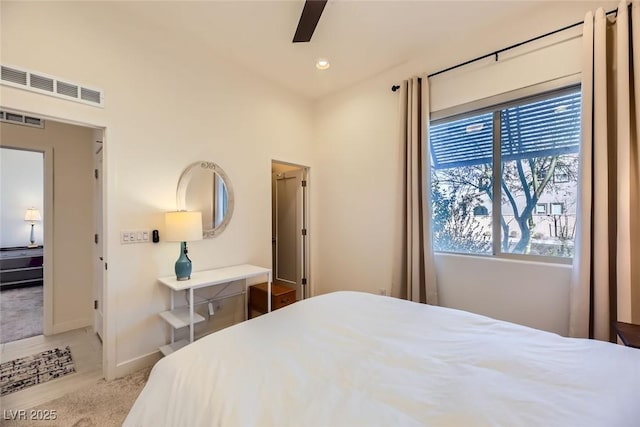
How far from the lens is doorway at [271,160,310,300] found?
4.02 meters

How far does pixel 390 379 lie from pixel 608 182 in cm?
216

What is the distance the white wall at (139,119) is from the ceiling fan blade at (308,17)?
1236mm

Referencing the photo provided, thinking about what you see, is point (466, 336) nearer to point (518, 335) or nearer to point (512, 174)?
point (518, 335)

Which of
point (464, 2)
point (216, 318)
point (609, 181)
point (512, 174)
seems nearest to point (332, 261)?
point (216, 318)

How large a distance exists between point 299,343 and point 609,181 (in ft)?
7.88

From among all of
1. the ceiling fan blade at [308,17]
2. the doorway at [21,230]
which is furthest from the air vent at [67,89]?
the doorway at [21,230]

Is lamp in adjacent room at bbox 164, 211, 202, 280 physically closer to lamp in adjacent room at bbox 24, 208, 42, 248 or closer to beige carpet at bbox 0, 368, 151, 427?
beige carpet at bbox 0, 368, 151, 427

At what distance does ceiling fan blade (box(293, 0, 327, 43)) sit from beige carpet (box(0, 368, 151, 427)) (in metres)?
3.00

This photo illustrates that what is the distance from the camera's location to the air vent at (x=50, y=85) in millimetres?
1802

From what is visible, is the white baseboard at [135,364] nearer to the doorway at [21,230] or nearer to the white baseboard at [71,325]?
the white baseboard at [71,325]

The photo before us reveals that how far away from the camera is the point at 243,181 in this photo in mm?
3148

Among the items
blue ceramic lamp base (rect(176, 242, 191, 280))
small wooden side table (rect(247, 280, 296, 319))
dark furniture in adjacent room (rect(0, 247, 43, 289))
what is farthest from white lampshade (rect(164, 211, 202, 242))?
dark furniture in adjacent room (rect(0, 247, 43, 289))

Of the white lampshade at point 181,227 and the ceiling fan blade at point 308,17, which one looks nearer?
the ceiling fan blade at point 308,17

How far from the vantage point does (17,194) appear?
5.77m
